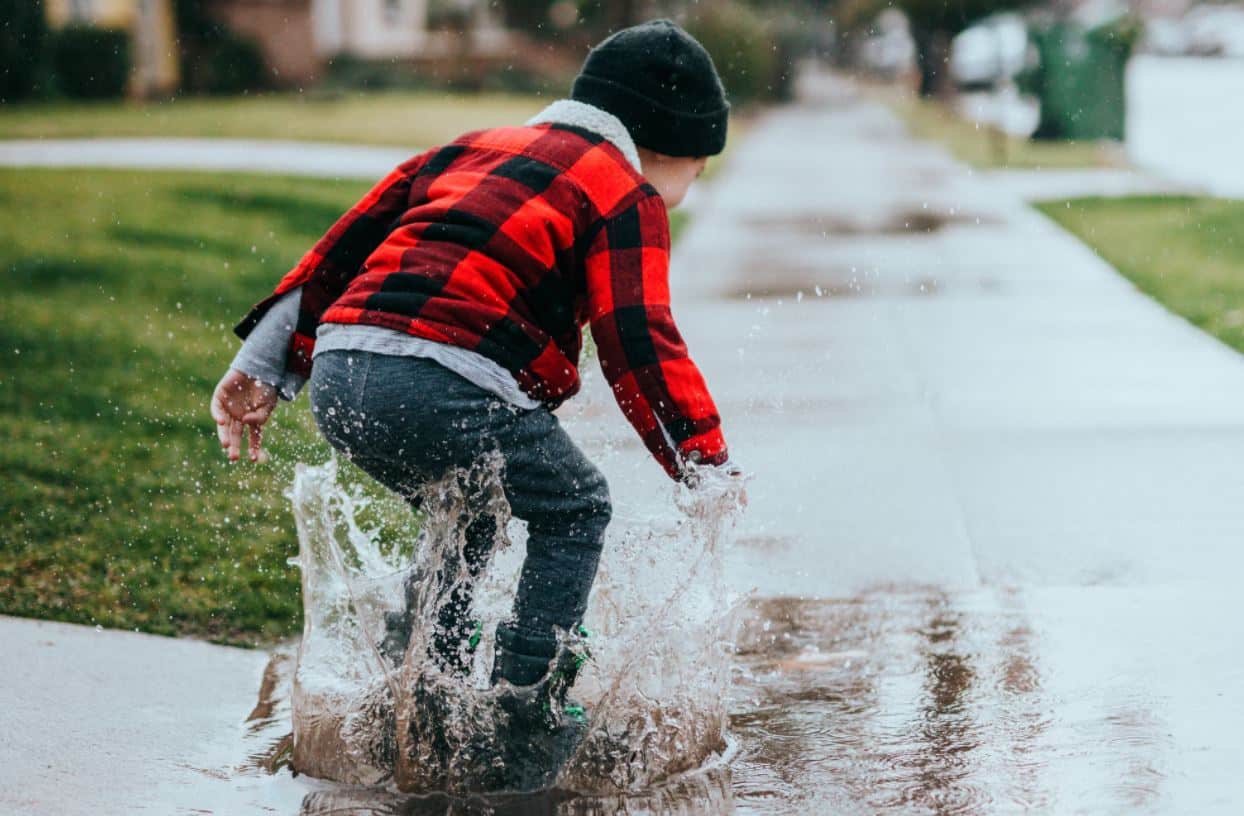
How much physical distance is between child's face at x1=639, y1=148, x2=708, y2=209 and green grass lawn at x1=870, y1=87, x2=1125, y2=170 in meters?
15.3

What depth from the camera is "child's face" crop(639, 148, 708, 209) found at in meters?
3.19

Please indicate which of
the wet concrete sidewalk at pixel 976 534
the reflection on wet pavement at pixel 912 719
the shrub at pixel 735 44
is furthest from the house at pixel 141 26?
the reflection on wet pavement at pixel 912 719

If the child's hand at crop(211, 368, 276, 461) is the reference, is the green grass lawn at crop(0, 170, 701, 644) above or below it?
below

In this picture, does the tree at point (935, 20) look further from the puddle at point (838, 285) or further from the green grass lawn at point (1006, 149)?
the puddle at point (838, 285)

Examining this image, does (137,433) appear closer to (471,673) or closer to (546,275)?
(471,673)

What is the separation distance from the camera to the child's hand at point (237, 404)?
→ 3240 millimetres

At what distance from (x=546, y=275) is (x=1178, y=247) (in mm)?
8690

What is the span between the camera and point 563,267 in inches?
117

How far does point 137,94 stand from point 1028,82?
1739cm

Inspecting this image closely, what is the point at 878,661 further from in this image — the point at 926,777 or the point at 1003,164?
the point at 1003,164

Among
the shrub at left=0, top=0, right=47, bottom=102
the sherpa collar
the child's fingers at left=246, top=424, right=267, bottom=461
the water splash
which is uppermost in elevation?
the sherpa collar

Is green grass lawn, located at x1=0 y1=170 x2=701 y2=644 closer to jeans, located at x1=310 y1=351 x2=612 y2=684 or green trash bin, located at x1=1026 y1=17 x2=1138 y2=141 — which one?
jeans, located at x1=310 y1=351 x2=612 y2=684

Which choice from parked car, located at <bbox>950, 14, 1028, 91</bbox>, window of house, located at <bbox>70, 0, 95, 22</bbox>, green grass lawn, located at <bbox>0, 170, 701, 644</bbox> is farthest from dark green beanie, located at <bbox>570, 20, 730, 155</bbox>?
parked car, located at <bbox>950, 14, 1028, 91</bbox>

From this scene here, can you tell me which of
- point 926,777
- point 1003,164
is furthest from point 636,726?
point 1003,164
